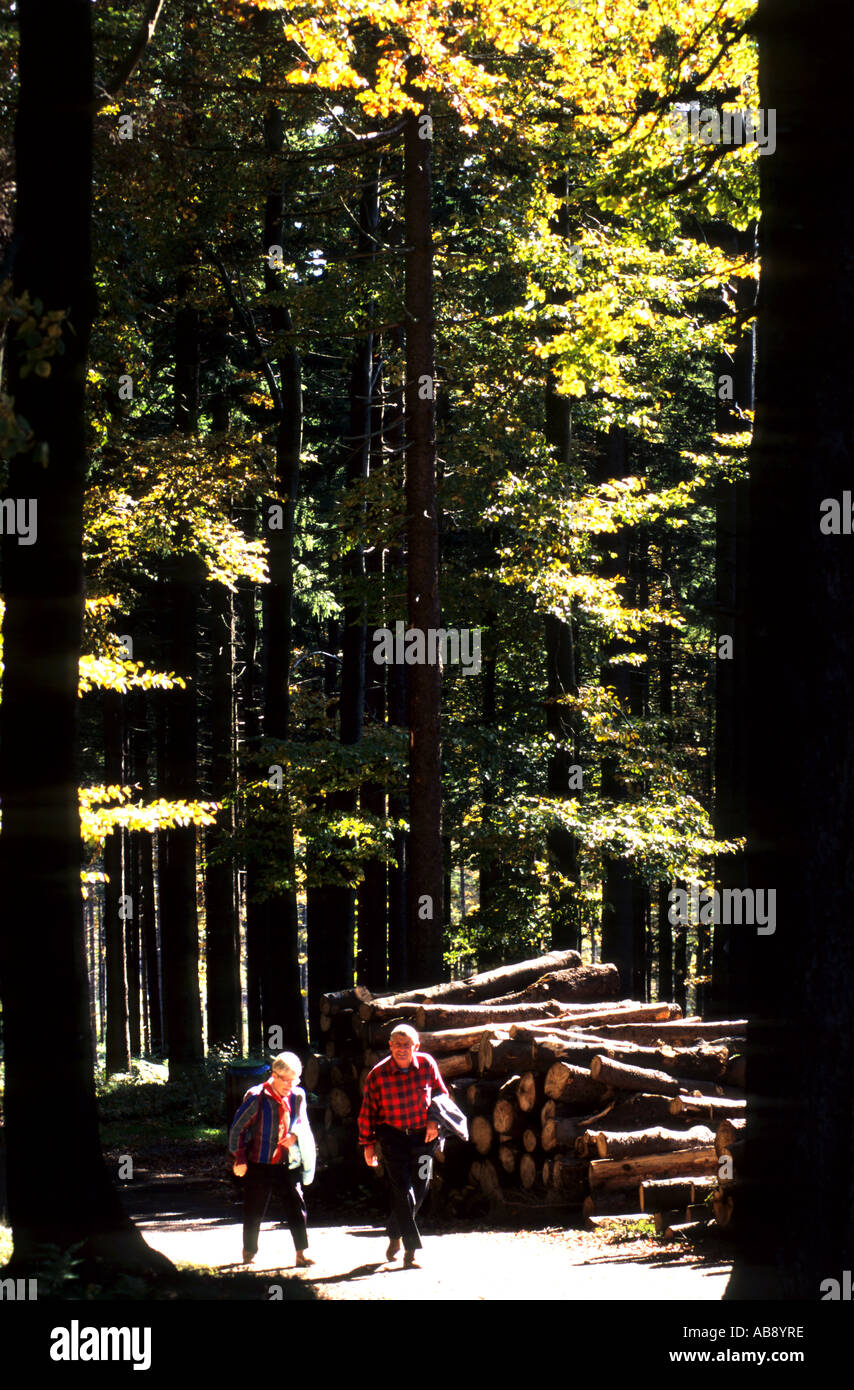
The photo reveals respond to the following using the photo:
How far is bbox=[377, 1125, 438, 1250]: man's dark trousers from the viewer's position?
10023 millimetres

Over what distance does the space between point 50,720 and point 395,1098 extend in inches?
182

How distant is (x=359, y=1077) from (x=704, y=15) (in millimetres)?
11680

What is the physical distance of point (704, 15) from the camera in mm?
10984

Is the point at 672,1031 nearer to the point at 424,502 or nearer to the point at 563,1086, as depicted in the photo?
the point at 563,1086

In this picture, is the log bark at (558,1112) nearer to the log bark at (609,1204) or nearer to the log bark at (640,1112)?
the log bark at (640,1112)

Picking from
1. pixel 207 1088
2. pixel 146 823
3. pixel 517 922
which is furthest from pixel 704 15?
pixel 207 1088

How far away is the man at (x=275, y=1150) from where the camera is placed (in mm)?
9977

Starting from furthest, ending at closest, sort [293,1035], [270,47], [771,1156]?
[293,1035] → [270,47] → [771,1156]

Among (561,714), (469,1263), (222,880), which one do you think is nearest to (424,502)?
(561,714)

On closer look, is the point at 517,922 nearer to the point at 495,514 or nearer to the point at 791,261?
the point at 495,514

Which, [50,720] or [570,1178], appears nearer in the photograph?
[50,720]

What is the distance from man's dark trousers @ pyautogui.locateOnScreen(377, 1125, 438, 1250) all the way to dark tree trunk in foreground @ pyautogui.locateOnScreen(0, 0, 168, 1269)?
3.10 meters

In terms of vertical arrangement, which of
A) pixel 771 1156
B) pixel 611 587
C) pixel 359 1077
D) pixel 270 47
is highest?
pixel 270 47

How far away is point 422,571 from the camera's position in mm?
16391
